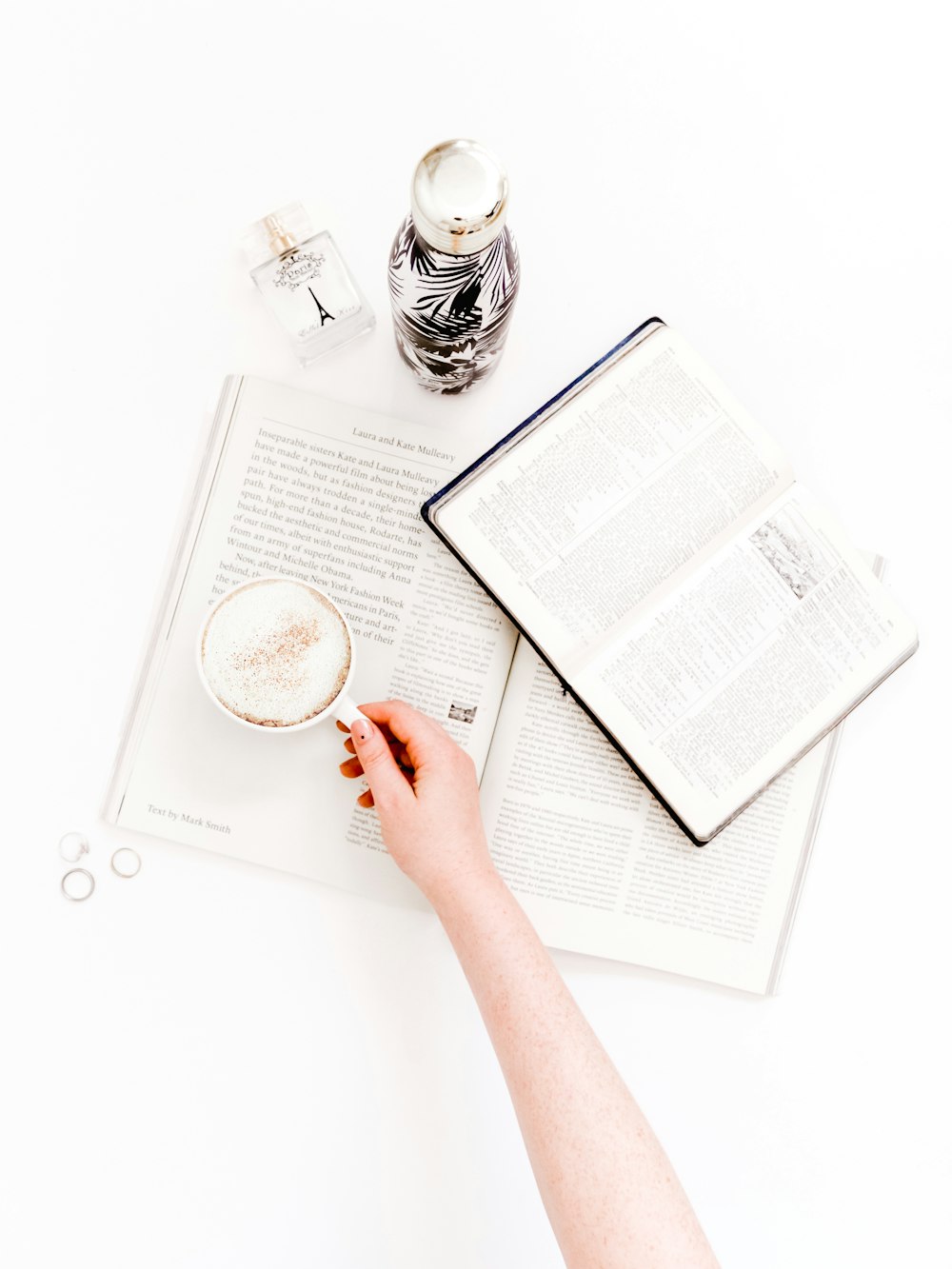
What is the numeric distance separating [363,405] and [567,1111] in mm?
615

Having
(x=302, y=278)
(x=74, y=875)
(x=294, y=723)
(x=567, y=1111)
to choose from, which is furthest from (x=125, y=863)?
(x=302, y=278)

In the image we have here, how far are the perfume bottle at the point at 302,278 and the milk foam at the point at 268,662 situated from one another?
0.24 m

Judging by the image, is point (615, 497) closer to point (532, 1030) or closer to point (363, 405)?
point (363, 405)

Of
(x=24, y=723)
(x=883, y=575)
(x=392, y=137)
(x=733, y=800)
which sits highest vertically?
(x=392, y=137)

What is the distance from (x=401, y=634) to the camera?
33.3 inches

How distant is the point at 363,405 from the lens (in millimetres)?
846

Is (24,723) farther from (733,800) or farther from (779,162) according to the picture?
(779,162)

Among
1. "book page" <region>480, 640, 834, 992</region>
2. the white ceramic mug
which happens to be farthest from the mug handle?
"book page" <region>480, 640, 834, 992</region>

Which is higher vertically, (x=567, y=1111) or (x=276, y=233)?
(x=276, y=233)

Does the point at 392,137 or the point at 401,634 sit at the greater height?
the point at 392,137

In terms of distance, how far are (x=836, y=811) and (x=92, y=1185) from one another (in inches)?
30.6

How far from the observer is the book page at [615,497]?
0.82m

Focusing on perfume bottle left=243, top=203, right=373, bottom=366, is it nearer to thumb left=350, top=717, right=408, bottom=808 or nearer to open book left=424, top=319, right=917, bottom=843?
open book left=424, top=319, right=917, bottom=843

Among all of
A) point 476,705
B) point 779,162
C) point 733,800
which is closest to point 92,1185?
point 476,705
